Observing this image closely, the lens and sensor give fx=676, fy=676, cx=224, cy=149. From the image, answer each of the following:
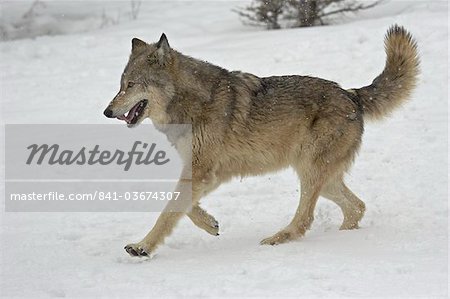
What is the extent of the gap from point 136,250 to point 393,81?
309cm

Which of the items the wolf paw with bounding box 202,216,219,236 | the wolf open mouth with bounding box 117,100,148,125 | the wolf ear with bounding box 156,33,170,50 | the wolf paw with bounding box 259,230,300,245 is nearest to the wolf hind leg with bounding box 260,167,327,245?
the wolf paw with bounding box 259,230,300,245

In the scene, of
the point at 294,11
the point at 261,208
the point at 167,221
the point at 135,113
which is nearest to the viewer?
the point at 167,221

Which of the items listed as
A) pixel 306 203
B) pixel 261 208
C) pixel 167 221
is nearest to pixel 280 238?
pixel 306 203

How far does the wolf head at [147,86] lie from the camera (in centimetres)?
614

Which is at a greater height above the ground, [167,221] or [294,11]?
[294,11]

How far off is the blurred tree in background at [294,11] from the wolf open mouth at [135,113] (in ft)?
27.5

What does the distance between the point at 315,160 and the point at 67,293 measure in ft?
8.83

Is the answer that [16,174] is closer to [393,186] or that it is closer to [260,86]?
[260,86]

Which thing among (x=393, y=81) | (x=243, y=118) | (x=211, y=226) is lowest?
(x=211, y=226)

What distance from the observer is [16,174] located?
340 inches

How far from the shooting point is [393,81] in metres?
6.82

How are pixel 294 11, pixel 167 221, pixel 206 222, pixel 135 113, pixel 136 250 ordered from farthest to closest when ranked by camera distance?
1. pixel 294 11
2. pixel 206 222
3. pixel 135 113
4. pixel 167 221
5. pixel 136 250

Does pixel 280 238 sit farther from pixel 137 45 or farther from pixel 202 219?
pixel 137 45

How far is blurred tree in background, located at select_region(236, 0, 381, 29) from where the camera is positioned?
1405 centimetres
